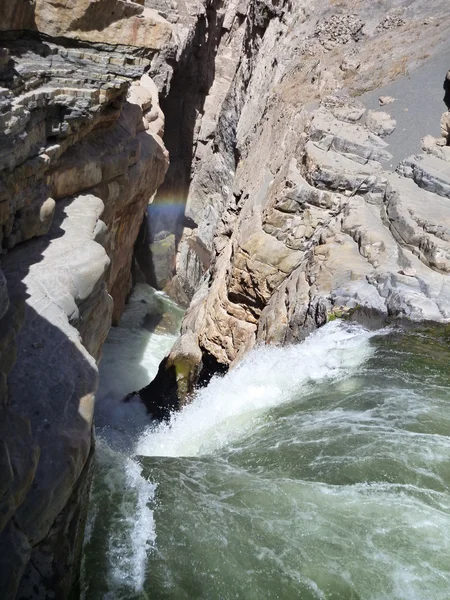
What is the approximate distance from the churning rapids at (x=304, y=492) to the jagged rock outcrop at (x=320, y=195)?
1273mm

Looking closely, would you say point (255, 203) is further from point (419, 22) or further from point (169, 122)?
point (169, 122)

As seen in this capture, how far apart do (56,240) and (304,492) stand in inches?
196

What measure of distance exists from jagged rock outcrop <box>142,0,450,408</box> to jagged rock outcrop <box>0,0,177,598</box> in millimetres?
3199

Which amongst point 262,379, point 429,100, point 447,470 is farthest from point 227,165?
point 447,470

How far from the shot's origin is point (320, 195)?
1178cm

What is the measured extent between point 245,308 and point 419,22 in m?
12.2

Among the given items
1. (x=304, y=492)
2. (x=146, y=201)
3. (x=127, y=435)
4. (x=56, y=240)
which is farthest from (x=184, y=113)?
(x=304, y=492)

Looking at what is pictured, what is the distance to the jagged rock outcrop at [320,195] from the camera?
368 inches

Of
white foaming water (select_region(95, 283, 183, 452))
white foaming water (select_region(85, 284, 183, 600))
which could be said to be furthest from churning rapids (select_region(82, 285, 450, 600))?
white foaming water (select_region(95, 283, 183, 452))

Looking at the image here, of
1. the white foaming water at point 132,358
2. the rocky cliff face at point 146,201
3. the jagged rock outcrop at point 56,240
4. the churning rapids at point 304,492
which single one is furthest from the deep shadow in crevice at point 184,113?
the churning rapids at point 304,492

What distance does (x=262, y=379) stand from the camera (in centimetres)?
870

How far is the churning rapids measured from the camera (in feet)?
14.3

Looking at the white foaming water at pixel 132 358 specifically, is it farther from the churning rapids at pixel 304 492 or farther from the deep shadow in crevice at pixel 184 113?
the deep shadow in crevice at pixel 184 113

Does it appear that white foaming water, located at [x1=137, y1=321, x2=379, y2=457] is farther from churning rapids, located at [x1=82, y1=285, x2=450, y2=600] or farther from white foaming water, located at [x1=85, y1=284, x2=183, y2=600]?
white foaming water, located at [x1=85, y1=284, x2=183, y2=600]
